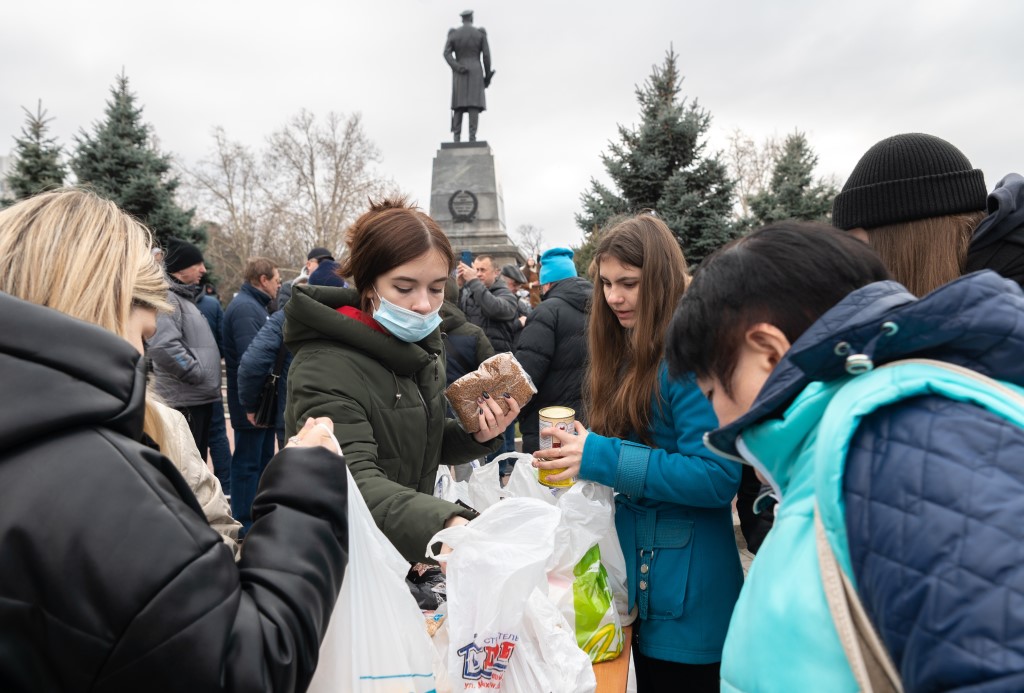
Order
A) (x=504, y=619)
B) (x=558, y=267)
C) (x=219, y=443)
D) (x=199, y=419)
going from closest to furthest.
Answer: (x=504, y=619) → (x=558, y=267) → (x=199, y=419) → (x=219, y=443)

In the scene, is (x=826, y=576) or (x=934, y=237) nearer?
(x=826, y=576)

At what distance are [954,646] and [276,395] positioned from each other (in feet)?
15.4

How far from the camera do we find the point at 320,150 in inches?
1294

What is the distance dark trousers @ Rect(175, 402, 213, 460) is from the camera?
16.6ft

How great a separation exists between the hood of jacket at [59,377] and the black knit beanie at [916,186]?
2.00 meters

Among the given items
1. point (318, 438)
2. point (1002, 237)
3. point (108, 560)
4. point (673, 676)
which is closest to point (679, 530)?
point (673, 676)

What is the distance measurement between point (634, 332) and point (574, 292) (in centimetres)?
219

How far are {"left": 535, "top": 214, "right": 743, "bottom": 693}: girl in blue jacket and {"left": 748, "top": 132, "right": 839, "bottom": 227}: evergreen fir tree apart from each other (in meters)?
13.3

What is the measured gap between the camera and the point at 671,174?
12.1 metres

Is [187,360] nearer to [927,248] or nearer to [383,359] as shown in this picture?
[383,359]

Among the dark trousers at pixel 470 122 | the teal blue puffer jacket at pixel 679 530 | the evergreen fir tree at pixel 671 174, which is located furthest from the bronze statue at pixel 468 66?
the teal blue puffer jacket at pixel 679 530

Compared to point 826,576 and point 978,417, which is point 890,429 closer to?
point 978,417

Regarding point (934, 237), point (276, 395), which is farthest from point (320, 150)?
point (934, 237)

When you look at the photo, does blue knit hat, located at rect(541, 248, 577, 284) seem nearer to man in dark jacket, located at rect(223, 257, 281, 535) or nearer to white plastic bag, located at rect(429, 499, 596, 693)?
man in dark jacket, located at rect(223, 257, 281, 535)
